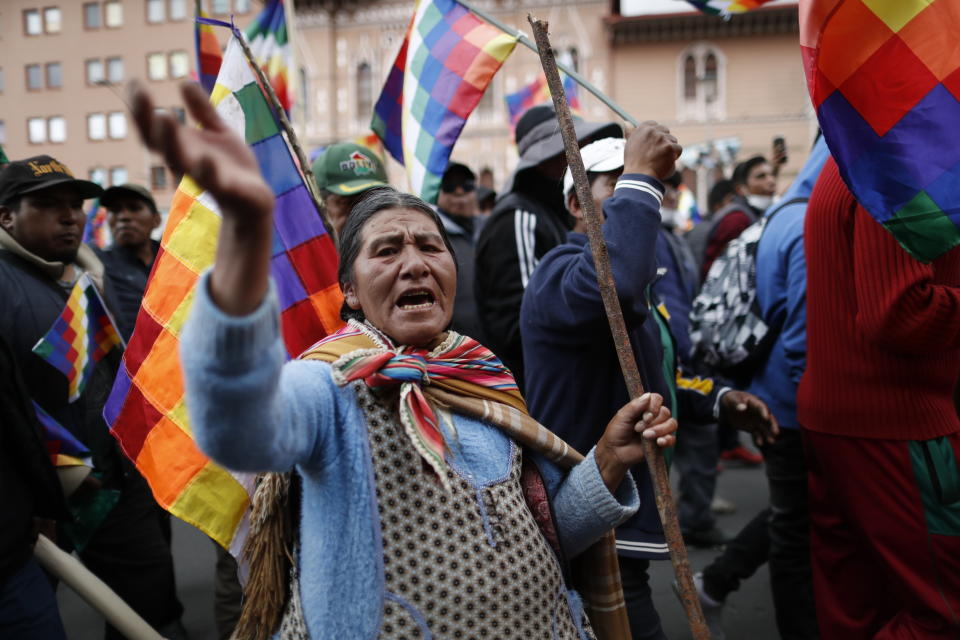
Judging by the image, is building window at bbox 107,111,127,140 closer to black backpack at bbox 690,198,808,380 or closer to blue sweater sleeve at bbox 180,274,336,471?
black backpack at bbox 690,198,808,380

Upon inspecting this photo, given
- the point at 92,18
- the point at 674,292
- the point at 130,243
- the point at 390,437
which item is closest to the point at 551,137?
the point at 674,292

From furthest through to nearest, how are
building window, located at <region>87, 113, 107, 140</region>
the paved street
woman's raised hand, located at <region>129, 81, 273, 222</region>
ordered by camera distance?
building window, located at <region>87, 113, 107, 140</region> → the paved street → woman's raised hand, located at <region>129, 81, 273, 222</region>

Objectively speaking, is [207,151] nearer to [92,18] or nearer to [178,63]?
[178,63]

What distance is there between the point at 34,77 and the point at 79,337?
38.2 meters

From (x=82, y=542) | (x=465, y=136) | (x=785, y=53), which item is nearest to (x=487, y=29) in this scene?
(x=82, y=542)

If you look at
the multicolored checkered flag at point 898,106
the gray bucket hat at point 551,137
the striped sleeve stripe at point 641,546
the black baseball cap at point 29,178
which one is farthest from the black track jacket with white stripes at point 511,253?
the black baseball cap at point 29,178

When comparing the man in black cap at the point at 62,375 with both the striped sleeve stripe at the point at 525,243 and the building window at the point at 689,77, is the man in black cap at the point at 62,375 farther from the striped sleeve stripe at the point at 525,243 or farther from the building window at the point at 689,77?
the building window at the point at 689,77

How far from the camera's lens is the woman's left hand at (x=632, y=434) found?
1633 millimetres

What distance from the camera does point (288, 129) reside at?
92.8 inches

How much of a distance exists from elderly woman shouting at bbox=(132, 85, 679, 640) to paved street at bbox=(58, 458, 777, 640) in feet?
7.89

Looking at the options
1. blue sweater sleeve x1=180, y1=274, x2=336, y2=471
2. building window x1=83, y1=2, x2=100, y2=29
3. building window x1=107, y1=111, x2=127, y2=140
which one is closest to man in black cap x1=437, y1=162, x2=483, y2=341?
blue sweater sleeve x1=180, y1=274, x2=336, y2=471

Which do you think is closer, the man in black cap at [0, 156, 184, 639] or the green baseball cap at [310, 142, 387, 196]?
the man in black cap at [0, 156, 184, 639]

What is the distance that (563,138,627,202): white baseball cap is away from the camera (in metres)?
2.50

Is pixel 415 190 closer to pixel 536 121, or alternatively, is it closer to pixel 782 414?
pixel 536 121
